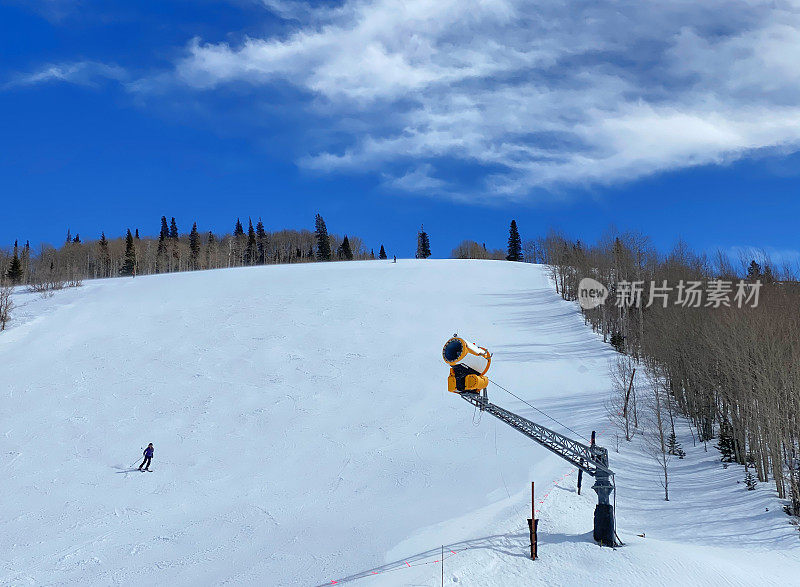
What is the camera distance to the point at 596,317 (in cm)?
5044

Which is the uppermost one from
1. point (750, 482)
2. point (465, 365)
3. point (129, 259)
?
point (129, 259)

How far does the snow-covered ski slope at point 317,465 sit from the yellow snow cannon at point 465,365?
A: 15.1ft

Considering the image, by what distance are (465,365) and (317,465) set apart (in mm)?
13501

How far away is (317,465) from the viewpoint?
76.8ft

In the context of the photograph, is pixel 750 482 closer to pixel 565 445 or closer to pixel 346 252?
pixel 565 445

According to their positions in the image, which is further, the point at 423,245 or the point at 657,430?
the point at 423,245

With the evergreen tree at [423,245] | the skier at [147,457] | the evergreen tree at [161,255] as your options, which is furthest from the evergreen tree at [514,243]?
the skier at [147,457]

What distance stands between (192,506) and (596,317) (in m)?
41.8

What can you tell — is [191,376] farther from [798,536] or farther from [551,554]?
[798,536]

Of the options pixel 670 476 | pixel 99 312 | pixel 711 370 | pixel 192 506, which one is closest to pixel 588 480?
pixel 670 476

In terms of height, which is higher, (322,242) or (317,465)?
(322,242)

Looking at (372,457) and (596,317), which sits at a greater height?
(596,317)

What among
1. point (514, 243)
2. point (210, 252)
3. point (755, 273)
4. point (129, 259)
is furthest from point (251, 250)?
→ point (755, 273)

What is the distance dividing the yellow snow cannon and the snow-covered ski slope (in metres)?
4.61
